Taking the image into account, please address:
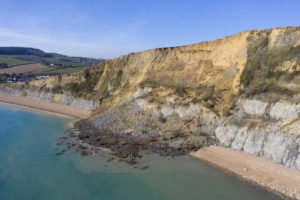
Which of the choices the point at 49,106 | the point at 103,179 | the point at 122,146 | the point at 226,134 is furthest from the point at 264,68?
the point at 49,106

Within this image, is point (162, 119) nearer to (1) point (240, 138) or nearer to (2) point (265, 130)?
(1) point (240, 138)

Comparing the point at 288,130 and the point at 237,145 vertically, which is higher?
the point at 288,130

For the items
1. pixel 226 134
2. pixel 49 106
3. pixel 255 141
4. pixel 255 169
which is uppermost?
pixel 255 141

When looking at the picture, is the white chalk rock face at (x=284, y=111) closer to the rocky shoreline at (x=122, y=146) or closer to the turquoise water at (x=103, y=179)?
the rocky shoreline at (x=122, y=146)

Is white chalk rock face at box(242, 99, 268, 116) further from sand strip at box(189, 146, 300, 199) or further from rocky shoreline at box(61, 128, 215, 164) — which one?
rocky shoreline at box(61, 128, 215, 164)

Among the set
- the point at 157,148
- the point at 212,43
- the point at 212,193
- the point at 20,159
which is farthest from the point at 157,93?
the point at 20,159

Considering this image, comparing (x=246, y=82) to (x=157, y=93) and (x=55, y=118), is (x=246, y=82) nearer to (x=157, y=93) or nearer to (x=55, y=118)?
(x=157, y=93)

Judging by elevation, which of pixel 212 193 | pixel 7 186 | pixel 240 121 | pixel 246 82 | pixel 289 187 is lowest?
pixel 7 186
